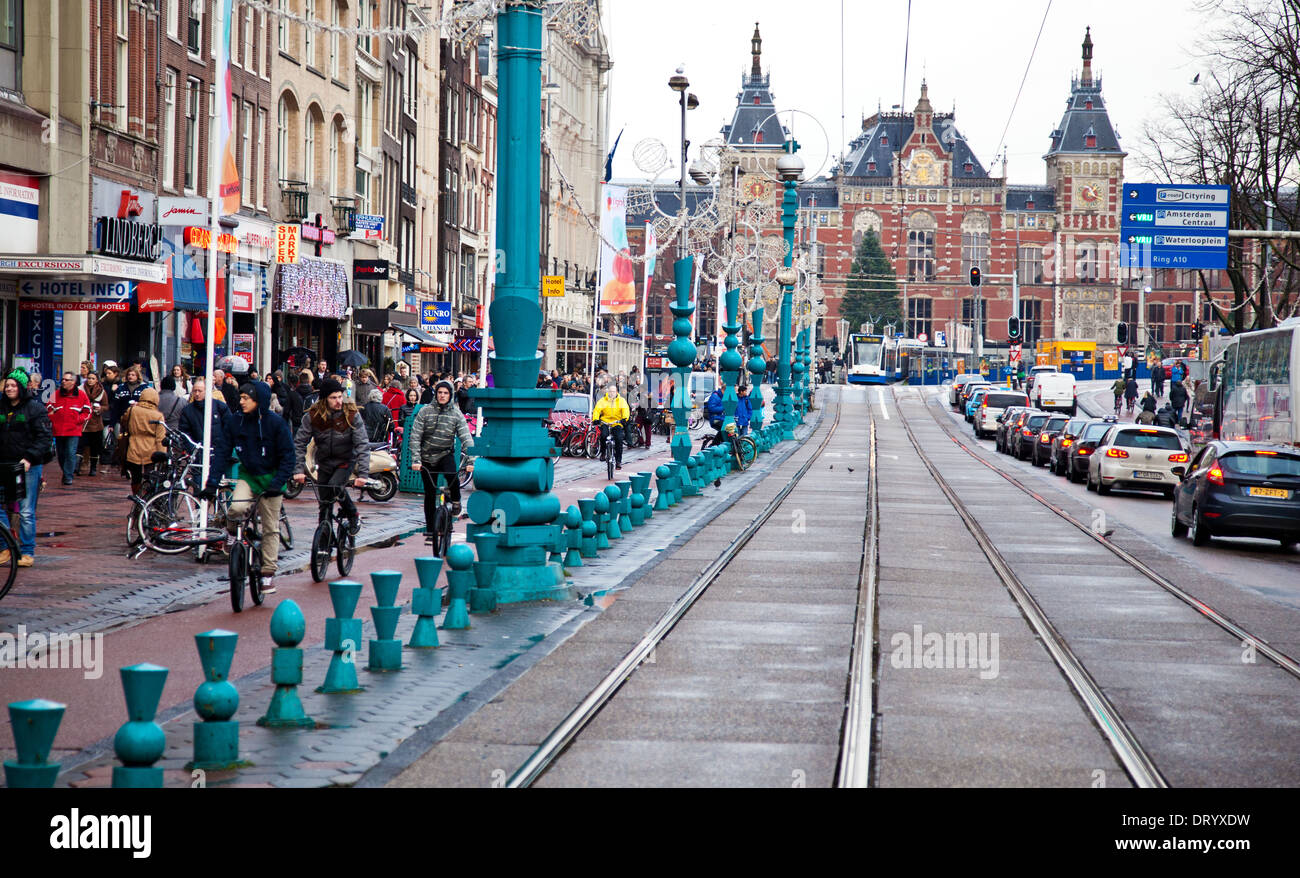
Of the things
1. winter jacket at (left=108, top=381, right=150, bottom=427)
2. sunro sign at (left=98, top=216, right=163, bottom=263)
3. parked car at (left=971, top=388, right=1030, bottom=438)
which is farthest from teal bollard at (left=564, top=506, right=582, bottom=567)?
parked car at (left=971, top=388, right=1030, bottom=438)

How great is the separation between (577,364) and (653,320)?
2210 inches

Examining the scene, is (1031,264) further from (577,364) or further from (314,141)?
(314,141)

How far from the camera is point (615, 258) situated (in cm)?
3750

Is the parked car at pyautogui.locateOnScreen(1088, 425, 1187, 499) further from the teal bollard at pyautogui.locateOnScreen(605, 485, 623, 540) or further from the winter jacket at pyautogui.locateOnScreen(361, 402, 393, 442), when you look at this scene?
the teal bollard at pyautogui.locateOnScreen(605, 485, 623, 540)

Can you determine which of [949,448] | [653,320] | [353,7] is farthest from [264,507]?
[653,320]

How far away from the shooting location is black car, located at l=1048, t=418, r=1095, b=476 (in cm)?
3700

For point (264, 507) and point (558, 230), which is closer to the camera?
point (264, 507)

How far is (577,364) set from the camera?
81000mm

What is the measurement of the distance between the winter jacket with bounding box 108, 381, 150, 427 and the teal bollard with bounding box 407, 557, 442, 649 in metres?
15.6

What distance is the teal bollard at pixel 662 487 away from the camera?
869 inches

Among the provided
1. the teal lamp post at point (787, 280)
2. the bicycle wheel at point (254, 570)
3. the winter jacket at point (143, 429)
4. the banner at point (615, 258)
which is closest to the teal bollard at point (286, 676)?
the bicycle wheel at point (254, 570)

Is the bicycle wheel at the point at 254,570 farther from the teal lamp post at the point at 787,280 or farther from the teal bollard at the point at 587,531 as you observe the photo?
the teal lamp post at the point at 787,280

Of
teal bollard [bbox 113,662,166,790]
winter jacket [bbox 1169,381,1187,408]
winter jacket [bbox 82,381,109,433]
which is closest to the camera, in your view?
teal bollard [bbox 113,662,166,790]
